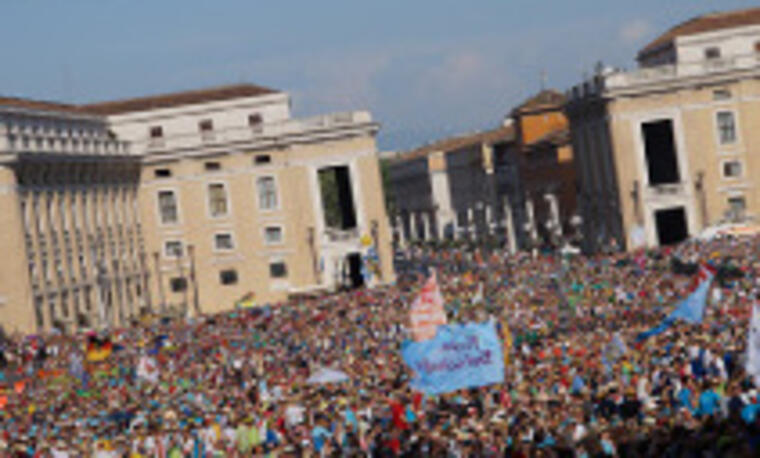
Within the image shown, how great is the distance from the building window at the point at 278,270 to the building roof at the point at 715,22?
2165 centimetres

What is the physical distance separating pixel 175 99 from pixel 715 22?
2621 cm

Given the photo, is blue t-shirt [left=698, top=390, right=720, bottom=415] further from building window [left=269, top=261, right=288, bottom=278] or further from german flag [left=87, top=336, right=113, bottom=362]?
building window [left=269, top=261, right=288, bottom=278]

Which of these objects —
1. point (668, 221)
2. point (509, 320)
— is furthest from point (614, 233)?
point (509, 320)

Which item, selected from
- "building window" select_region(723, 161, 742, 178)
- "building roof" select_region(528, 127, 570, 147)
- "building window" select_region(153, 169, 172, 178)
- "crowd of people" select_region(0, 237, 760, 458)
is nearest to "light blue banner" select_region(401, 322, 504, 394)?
"crowd of people" select_region(0, 237, 760, 458)

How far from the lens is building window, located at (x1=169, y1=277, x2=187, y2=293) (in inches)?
3440

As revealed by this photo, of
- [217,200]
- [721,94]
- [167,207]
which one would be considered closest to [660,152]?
[721,94]

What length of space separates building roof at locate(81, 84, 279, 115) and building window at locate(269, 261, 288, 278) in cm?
940

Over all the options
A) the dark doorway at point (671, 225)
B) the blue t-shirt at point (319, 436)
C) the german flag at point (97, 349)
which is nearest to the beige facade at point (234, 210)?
the dark doorway at point (671, 225)

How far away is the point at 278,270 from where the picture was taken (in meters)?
87.3

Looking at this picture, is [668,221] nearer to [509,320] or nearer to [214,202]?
[214,202]

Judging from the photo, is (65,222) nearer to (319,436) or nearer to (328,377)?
(328,377)

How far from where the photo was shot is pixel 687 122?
86.8 metres

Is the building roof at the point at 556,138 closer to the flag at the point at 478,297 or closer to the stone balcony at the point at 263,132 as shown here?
the stone balcony at the point at 263,132

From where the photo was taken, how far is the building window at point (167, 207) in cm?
8769
